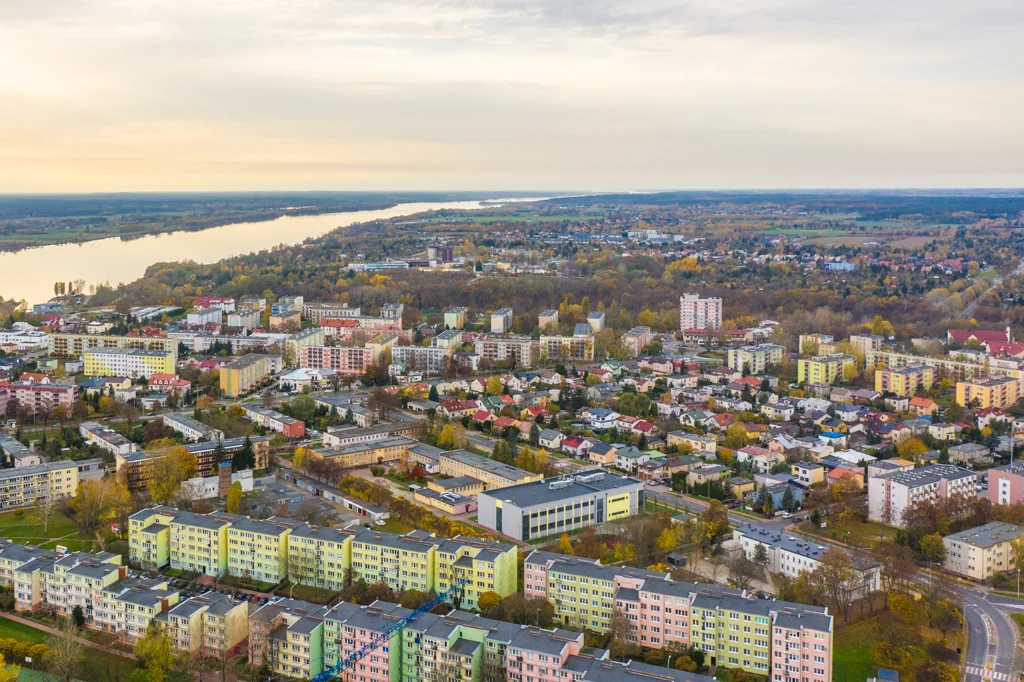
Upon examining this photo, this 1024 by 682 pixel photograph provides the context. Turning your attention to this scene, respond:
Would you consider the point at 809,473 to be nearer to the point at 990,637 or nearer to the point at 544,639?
the point at 990,637

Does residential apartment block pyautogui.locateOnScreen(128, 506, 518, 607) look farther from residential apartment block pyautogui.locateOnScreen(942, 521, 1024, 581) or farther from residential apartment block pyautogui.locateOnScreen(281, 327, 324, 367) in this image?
residential apartment block pyautogui.locateOnScreen(281, 327, 324, 367)

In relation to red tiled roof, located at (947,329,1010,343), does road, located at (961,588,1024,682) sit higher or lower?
lower

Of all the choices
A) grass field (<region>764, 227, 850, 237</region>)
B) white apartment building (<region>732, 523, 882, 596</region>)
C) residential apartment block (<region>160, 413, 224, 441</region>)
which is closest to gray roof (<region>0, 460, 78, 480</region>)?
residential apartment block (<region>160, 413, 224, 441</region>)

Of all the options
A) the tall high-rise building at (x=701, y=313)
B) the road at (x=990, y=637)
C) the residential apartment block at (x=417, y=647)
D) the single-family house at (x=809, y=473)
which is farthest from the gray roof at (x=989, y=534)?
the tall high-rise building at (x=701, y=313)

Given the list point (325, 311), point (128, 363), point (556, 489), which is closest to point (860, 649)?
point (556, 489)

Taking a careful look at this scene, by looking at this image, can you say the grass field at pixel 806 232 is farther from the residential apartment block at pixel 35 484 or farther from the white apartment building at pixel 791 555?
the residential apartment block at pixel 35 484

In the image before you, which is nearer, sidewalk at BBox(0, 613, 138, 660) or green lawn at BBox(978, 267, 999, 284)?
sidewalk at BBox(0, 613, 138, 660)
